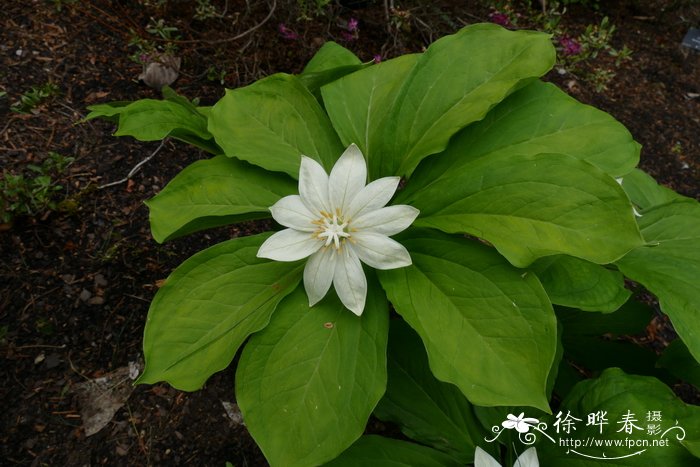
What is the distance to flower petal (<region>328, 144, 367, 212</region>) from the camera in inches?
47.3

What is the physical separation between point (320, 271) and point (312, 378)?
10.9 inches

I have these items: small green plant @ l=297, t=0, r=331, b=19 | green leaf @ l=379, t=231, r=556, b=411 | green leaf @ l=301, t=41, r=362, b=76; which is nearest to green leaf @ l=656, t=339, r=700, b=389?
green leaf @ l=379, t=231, r=556, b=411

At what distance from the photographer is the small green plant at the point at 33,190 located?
1918mm

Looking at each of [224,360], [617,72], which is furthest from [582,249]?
[617,72]

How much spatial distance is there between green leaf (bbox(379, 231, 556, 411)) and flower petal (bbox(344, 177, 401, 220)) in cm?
20

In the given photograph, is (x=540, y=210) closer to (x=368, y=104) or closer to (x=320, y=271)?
(x=320, y=271)

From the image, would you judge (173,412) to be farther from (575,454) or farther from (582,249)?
(582,249)

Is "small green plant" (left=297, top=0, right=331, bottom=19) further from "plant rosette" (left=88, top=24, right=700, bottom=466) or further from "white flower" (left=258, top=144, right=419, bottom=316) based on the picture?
"white flower" (left=258, top=144, right=419, bottom=316)

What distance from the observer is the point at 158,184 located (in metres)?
2.29

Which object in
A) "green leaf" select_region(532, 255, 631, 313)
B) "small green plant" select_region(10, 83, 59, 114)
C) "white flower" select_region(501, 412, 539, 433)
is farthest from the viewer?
"small green plant" select_region(10, 83, 59, 114)

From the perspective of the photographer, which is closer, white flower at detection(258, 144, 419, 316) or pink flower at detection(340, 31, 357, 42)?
white flower at detection(258, 144, 419, 316)

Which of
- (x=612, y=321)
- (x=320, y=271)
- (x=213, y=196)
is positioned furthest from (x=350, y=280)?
(x=612, y=321)

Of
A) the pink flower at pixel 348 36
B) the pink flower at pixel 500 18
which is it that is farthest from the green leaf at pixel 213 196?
the pink flower at pixel 500 18

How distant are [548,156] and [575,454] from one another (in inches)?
35.2
